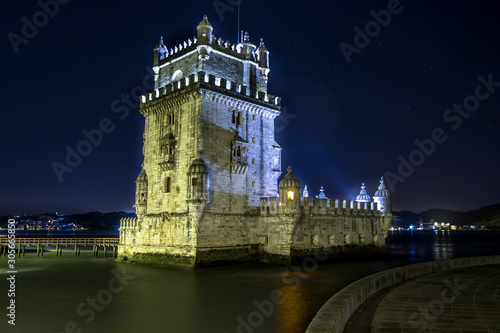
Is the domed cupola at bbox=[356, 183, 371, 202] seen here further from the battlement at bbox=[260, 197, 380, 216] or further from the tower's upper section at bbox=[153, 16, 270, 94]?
the tower's upper section at bbox=[153, 16, 270, 94]

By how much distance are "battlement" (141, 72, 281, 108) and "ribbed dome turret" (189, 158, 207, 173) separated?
20.4 feet

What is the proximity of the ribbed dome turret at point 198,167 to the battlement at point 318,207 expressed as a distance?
6.94 metres

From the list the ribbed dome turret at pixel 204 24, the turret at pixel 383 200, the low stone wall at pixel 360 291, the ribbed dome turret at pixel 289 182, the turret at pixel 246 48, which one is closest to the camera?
the low stone wall at pixel 360 291

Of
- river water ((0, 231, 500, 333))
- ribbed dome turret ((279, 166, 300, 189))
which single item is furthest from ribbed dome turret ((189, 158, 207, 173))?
river water ((0, 231, 500, 333))

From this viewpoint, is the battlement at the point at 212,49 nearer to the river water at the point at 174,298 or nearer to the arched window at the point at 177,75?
the arched window at the point at 177,75

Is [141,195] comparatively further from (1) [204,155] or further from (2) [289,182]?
(2) [289,182]

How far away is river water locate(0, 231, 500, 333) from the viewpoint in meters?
16.4

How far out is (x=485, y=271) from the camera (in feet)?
80.4

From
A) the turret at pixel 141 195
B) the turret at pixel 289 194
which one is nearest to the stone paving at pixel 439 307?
the turret at pixel 289 194

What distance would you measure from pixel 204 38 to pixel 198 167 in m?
11.6

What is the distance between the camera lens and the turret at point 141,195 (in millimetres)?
36750

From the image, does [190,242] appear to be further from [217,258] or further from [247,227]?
[247,227]

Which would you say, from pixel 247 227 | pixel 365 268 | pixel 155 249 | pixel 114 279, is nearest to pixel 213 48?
pixel 247 227

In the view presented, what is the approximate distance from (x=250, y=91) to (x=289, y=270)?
52.9 feet
